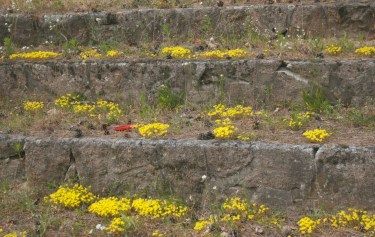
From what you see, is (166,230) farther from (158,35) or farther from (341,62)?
(158,35)

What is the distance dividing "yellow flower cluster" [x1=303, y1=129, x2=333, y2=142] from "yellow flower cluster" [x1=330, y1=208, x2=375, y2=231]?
2.50 ft

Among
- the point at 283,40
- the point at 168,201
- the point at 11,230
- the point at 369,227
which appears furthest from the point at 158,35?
the point at 369,227

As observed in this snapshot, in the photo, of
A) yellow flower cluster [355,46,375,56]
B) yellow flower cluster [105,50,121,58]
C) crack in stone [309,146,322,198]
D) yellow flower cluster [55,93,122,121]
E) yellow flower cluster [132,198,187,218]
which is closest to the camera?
crack in stone [309,146,322,198]

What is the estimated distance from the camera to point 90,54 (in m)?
7.63

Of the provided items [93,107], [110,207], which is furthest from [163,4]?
[110,207]

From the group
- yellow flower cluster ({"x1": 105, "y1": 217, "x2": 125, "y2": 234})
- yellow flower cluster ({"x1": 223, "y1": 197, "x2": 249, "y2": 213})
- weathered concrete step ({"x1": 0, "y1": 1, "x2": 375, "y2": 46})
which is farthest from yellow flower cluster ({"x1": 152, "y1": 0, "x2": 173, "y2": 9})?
yellow flower cluster ({"x1": 105, "y1": 217, "x2": 125, "y2": 234})

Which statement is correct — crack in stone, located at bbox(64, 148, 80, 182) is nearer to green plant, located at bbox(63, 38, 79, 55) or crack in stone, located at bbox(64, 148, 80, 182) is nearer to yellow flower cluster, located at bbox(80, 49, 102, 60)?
yellow flower cluster, located at bbox(80, 49, 102, 60)

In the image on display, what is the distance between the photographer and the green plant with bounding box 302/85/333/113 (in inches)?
233

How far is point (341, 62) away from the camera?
6.04m

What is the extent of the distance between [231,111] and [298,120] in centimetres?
83

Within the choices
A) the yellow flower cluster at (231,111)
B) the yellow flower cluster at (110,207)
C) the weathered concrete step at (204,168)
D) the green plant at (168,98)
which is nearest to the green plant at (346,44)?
the yellow flower cluster at (231,111)

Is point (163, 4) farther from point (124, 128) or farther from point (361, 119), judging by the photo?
point (361, 119)

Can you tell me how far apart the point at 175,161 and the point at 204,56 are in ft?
7.07

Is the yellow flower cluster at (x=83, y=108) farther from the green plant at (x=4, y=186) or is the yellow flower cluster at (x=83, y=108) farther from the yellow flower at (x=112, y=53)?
the green plant at (x=4, y=186)
